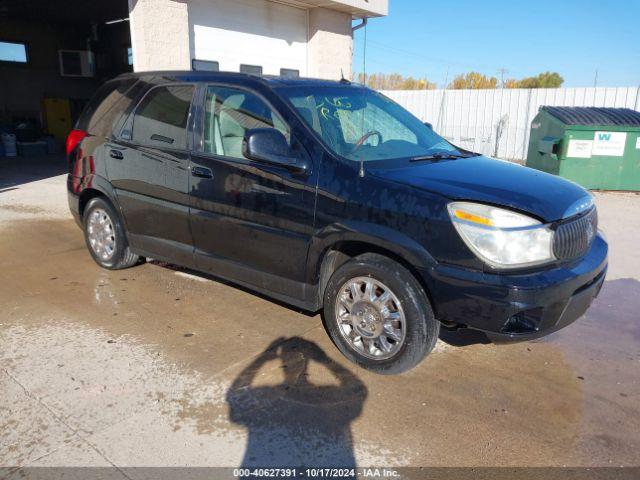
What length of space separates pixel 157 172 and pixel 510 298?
296cm

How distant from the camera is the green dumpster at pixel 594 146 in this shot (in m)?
9.88

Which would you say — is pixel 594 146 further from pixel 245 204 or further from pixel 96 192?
pixel 96 192

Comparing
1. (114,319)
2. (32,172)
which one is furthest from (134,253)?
(32,172)

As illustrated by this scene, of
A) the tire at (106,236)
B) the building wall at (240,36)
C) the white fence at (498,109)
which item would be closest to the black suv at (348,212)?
the tire at (106,236)

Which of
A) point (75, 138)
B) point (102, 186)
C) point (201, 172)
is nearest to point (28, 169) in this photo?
point (75, 138)

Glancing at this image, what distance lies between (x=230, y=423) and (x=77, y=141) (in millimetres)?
3627

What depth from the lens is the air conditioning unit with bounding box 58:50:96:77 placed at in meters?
21.1

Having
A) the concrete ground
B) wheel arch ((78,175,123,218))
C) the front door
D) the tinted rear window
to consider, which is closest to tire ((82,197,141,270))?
wheel arch ((78,175,123,218))

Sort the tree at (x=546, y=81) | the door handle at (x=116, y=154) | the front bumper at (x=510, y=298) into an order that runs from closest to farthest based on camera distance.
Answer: the front bumper at (x=510, y=298) < the door handle at (x=116, y=154) < the tree at (x=546, y=81)

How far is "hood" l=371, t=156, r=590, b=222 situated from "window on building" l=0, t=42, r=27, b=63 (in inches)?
846

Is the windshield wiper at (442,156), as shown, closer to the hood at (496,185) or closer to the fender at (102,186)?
the hood at (496,185)

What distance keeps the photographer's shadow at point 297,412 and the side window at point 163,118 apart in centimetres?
192

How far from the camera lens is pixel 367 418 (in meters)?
2.87

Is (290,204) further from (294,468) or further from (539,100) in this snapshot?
(539,100)
